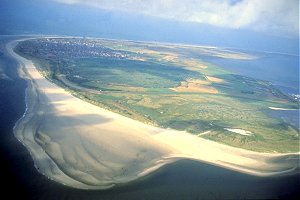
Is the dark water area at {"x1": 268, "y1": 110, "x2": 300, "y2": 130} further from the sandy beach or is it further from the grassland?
the sandy beach

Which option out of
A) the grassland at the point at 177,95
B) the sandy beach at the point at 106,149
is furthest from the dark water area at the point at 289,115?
the sandy beach at the point at 106,149

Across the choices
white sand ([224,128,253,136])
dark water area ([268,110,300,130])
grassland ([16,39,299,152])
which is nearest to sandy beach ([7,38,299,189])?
grassland ([16,39,299,152])

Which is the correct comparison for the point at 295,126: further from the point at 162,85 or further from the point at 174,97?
the point at 162,85

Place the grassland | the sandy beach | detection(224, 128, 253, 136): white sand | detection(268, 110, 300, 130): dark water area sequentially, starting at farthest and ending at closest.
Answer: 1. detection(268, 110, 300, 130): dark water area
2. the grassland
3. detection(224, 128, 253, 136): white sand
4. the sandy beach

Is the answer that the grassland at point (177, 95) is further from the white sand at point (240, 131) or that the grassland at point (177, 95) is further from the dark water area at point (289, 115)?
the dark water area at point (289, 115)

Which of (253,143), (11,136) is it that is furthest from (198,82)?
(11,136)

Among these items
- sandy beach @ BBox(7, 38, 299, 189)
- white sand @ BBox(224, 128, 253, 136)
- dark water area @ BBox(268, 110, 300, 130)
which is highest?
sandy beach @ BBox(7, 38, 299, 189)

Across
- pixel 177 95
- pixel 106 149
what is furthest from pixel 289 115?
pixel 106 149
